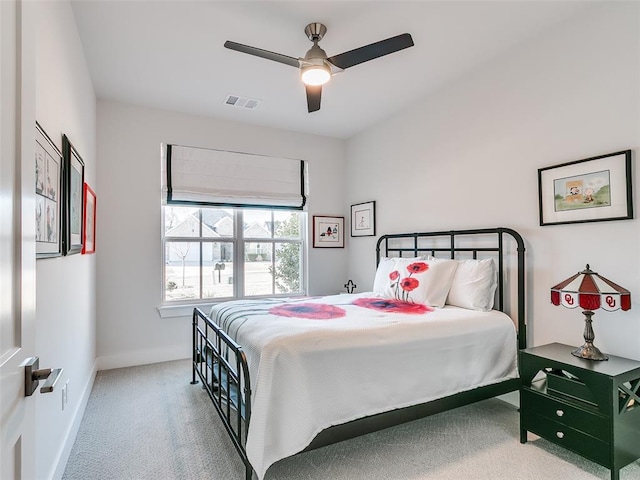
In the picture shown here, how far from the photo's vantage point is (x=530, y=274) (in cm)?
274

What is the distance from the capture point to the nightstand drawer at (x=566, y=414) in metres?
1.87

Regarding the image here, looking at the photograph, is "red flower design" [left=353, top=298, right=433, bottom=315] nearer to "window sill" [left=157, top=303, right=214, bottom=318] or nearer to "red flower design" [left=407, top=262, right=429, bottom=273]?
"red flower design" [left=407, top=262, right=429, bottom=273]

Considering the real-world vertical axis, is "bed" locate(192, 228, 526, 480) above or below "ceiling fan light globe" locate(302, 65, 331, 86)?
below

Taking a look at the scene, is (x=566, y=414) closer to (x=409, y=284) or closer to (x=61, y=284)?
(x=409, y=284)

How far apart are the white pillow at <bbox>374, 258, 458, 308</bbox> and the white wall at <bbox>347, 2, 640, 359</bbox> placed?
52 centimetres

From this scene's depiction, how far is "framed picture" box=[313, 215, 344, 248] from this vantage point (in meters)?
4.85

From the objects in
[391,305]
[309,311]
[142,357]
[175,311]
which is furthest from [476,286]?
[142,357]

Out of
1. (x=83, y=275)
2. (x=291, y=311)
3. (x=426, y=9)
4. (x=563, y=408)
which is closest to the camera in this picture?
(x=563, y=408)

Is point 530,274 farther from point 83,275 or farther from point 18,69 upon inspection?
point 83,275

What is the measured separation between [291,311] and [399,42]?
6.35 feet

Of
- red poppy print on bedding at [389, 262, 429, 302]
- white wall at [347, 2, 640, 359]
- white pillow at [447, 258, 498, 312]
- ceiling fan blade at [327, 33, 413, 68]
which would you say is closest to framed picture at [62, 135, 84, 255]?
ceiling fan blade at [327, 33, 413, 68]

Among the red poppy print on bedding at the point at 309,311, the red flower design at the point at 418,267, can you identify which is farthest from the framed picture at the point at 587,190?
the red poppy print on bedding at the point at 309,311

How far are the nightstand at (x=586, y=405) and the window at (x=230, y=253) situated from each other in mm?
3078

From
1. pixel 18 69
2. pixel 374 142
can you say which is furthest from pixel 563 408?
pixel 374 142
